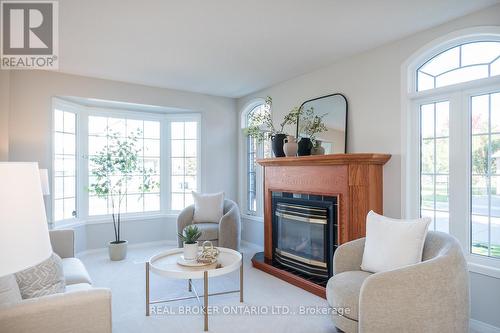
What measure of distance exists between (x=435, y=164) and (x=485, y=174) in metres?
0.42

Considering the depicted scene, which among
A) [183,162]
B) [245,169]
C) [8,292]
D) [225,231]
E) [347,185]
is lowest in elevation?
[225,231]

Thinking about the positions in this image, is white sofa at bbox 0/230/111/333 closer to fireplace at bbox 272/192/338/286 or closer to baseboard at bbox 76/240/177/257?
fireplace at bbox 272/192/338/286

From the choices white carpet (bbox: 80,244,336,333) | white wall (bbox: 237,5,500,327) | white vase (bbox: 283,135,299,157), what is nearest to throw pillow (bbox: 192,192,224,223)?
white carpet (bbox: 80,244,336,333)

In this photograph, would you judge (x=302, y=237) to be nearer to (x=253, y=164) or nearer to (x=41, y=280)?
(x=253, y=164)

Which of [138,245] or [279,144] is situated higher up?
[279,144]

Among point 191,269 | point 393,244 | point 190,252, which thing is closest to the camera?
point 393,244

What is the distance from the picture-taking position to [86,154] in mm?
4891

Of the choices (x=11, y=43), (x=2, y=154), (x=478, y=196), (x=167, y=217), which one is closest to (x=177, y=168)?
(x=167, y=217)

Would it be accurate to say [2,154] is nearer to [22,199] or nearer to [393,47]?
[22,199]

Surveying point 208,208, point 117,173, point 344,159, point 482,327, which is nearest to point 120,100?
point 117,173

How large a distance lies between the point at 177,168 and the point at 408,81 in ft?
13.1

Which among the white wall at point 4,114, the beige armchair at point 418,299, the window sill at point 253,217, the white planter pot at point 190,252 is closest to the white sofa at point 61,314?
the white planter pot at point 190,252

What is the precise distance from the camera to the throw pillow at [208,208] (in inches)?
185

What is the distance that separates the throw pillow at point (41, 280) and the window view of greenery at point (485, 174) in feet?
11.0
